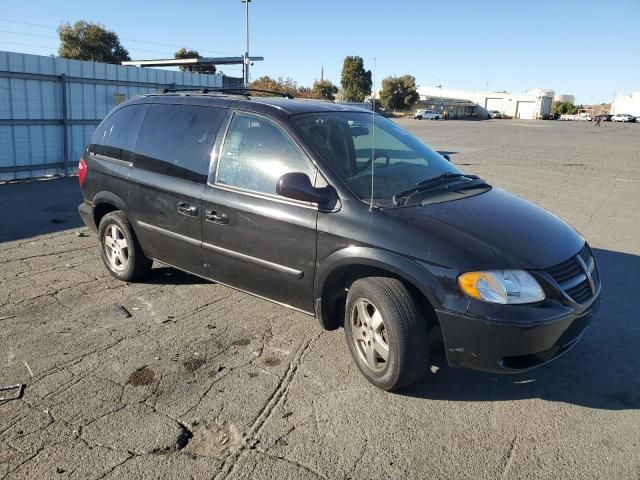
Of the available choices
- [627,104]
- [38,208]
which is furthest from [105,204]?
[627,104]

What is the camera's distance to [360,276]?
354 cm

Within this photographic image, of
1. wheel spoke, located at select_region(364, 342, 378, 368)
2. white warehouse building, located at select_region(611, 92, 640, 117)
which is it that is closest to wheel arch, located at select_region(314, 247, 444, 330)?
wheel spoke, located at select_region(364, 342, 378, 368)

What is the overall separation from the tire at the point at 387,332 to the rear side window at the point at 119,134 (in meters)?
2.78

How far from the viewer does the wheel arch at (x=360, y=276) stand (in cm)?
305

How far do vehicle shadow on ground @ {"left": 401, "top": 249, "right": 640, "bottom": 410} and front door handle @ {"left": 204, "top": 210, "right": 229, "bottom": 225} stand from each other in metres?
1.81

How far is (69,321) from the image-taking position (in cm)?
430

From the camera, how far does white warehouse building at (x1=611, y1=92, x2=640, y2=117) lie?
10706 centimetres

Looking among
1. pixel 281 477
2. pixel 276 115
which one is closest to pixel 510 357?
pixel 281 477

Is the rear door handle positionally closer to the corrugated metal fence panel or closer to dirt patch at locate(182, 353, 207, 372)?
dirt patch at locate(182, 353, 207, 372)

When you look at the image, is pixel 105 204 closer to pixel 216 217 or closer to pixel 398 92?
pixel 216 217

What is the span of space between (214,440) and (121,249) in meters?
2.87

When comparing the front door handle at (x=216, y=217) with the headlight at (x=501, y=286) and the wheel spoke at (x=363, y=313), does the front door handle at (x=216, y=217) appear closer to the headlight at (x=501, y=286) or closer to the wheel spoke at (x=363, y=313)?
the wheel spoke at (x=363, y=313)

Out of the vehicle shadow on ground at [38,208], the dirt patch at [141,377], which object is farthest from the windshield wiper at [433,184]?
the vehicle shadow on ground at [38,208]

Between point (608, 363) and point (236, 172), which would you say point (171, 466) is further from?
point (608, 363)
